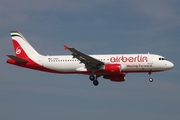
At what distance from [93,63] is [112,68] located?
3087 millimetres

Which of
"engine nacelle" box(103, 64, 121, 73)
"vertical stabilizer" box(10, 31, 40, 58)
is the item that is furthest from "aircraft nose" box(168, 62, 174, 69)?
"vertical stabilizer" box(10, 31, 40, 58)

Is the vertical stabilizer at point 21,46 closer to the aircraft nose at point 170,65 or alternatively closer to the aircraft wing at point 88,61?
the aircraft wing at point 88,61

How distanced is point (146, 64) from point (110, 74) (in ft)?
21.2

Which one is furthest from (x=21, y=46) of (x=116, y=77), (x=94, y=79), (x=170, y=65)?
(x=170, y=65)

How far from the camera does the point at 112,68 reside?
66.6 m

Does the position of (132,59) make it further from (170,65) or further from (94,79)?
(94,79)

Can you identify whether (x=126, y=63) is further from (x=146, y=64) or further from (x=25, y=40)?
(x=25, y=40)

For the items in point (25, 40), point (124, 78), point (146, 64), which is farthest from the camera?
point (25, 40)

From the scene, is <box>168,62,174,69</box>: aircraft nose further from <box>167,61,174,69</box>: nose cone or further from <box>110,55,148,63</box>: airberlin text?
<box>110,55,148,63</box>: airberlin text

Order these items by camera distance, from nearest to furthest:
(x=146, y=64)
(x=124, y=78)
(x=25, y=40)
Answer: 1. (x=146, y=64)
2. (x=124, y=78)
3. (x=25, y=40)

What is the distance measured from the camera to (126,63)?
6719cm

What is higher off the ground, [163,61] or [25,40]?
[25,40]

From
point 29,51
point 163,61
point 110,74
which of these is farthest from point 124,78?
point 29,51

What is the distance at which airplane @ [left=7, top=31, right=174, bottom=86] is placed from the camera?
6694 cm
